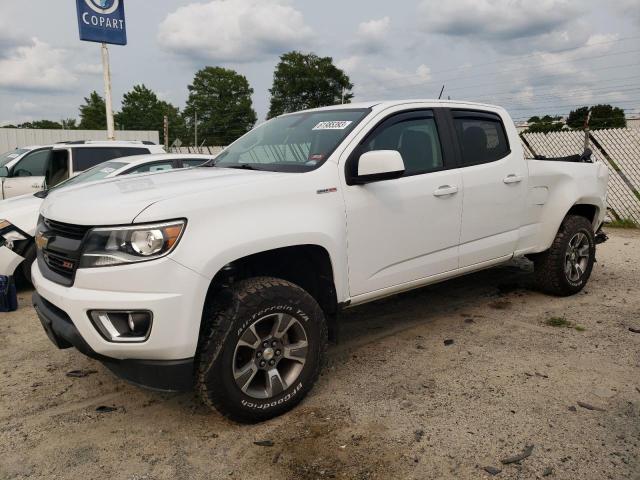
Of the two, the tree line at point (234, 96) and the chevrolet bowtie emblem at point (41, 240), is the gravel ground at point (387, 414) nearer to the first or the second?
the chevrolet bowtie emblem at point (41, 240)

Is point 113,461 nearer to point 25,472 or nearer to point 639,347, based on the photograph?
point 25,472

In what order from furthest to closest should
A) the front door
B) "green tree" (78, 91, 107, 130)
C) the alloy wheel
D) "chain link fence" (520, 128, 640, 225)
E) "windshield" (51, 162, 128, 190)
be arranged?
1. "green tree" (78, 91, 107, 130)
2. "chain link fence" (520, 128, 640, 225)
3. "windshield" (51, 162, 128, 190)
4. the front door
5. the alloy wheel

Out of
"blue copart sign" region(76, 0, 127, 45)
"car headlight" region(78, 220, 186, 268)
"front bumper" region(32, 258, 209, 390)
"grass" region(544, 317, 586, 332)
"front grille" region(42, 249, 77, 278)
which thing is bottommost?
"grass" region(544, 317, 586, 332)

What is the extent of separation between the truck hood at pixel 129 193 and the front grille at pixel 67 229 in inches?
1.3

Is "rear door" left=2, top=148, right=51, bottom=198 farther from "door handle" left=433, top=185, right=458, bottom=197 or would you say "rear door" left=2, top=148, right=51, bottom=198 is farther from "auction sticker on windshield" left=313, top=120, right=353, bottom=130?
"door handle" left=433, top=185, right=458, bottom=197

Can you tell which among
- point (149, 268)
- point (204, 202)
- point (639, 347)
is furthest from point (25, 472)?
point (639, 347)

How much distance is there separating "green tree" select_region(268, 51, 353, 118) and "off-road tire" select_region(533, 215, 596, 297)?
59.9 m

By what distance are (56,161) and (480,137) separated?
7.28 m

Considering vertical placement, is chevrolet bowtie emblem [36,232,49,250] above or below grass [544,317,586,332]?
above

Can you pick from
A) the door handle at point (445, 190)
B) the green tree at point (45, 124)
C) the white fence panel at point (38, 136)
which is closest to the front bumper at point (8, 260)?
the door handle at point (445, 190)

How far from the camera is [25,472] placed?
2.52 metres

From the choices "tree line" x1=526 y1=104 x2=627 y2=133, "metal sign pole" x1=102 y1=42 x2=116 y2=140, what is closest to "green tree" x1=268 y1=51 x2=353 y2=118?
"tree line" x1=526 y1=104 x2=627 y2=133

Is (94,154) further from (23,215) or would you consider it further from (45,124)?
(45,124)

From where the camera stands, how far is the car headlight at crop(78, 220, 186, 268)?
2443mm
